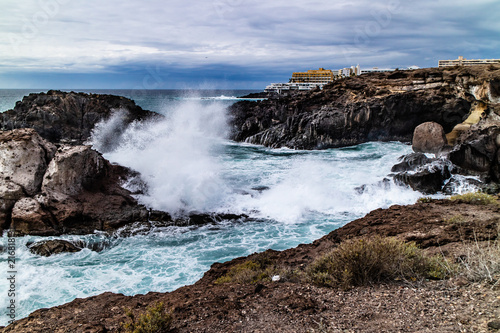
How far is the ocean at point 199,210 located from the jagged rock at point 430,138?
1.94 meters

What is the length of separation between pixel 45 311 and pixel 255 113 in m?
32.9

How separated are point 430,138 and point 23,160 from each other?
19.6 meters

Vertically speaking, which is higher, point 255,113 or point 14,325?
point 255,113

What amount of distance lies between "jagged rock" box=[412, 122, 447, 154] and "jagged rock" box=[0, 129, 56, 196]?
18.8 metres

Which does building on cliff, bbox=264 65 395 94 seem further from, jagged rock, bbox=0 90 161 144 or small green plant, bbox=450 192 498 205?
small green plant, bbox=450 192 498 205

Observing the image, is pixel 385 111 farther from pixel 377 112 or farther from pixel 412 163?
pixel 412 163

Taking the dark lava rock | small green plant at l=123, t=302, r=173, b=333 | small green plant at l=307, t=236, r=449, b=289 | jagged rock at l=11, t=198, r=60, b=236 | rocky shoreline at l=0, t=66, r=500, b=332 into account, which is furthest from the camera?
the dark lava rock

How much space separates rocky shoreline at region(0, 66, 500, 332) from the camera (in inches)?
162

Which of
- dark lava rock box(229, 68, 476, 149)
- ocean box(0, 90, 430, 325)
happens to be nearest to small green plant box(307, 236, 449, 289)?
ocean box(0, 90, 430, 325)

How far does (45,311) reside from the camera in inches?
206

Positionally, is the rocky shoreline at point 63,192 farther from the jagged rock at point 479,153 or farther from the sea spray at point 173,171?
the jagged rock at point 479,153

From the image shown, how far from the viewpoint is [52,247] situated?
9.53m

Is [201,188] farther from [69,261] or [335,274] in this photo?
[335,274]

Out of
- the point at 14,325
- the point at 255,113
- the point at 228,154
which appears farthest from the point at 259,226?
the point at 255,113
